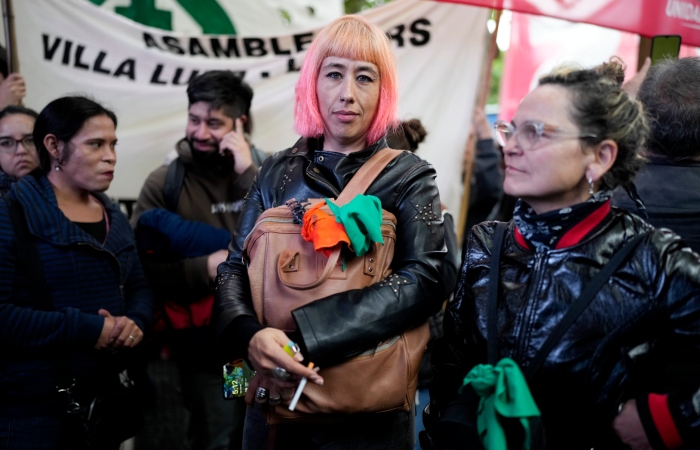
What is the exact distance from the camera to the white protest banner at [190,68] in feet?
13.5

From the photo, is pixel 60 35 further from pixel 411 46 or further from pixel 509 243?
pixel 509 243

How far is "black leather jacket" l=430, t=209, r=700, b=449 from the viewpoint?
1.80 metres

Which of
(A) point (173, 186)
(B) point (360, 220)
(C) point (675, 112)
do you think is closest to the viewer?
(B) point (360, 220)

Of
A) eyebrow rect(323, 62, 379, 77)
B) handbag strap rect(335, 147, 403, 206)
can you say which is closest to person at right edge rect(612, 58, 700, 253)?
handbag strap rect(335, 147, 403, 206)

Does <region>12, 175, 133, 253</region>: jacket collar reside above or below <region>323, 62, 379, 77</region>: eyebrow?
below

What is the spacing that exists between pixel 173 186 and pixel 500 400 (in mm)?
2497

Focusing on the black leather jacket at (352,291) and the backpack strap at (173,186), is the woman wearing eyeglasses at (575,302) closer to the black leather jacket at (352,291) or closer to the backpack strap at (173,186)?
the black leather jacket at (352,291)

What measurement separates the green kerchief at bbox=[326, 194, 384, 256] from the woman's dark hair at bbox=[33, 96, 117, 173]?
1.59m

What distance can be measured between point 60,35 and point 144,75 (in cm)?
52

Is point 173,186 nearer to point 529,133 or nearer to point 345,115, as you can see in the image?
point 345,115

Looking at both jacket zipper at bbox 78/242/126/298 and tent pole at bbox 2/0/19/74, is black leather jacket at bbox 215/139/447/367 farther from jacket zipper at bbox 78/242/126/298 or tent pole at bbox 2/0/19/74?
tent pole at bbox 2/0/19/74

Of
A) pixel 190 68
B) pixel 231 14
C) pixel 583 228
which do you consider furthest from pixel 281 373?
pixel 231 14

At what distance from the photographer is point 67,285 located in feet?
9.54

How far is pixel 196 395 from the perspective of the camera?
3566mm
